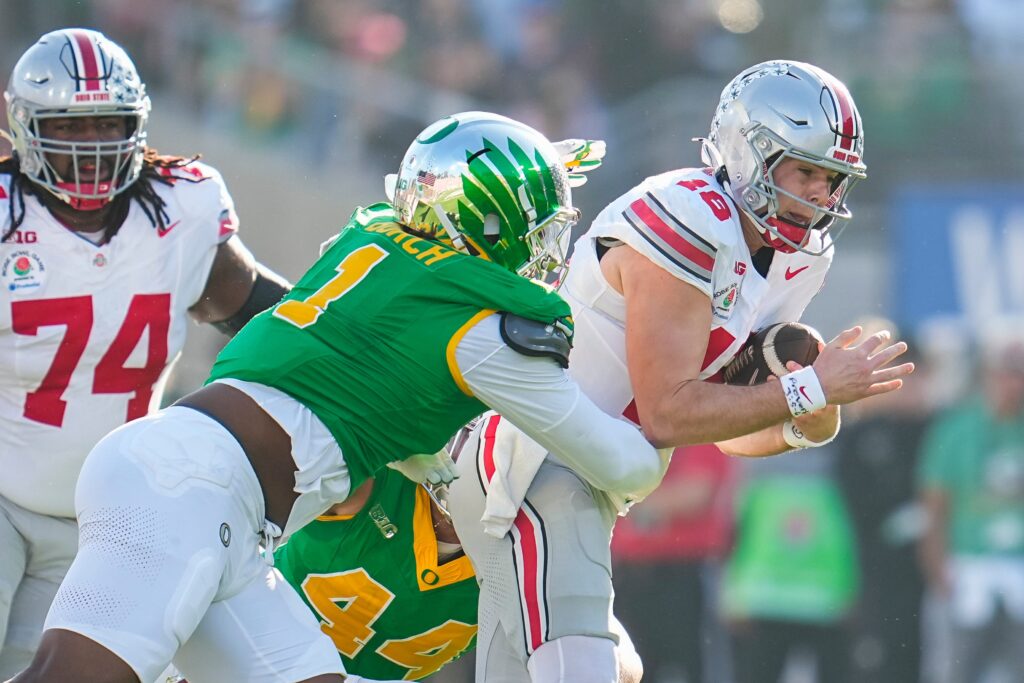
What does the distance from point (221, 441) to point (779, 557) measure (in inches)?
215

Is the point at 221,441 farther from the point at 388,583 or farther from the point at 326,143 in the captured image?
the point at 326,143

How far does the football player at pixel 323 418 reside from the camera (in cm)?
312

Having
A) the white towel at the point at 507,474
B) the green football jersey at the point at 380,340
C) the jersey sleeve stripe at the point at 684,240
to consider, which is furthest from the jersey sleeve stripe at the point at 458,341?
the jersey sleeve stripe at the point at 684,240

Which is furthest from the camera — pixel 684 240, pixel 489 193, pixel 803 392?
pixel 684 240

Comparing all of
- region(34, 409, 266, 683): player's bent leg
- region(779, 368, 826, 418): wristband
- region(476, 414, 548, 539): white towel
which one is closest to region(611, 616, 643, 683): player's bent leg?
region(476, 414, 548, 539): white towel

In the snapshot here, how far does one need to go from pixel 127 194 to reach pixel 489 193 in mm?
1619

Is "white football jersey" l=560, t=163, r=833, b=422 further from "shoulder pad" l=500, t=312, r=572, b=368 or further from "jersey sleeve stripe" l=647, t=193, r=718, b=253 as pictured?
"shoulder pad" l=500, t=312, r=572, b=368

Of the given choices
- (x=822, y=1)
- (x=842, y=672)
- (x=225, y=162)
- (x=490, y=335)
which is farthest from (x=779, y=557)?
(x=490, y=335)

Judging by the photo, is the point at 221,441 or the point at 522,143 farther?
the point at 522,143

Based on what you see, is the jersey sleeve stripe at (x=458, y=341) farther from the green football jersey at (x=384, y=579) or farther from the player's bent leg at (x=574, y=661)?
the green football jersey at (x=384, y=579)

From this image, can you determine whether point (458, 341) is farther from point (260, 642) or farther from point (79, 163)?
point (79, 163)

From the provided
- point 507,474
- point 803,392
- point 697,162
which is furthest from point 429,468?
point 697,162

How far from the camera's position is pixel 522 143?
3.63 meters

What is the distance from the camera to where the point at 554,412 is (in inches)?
135
